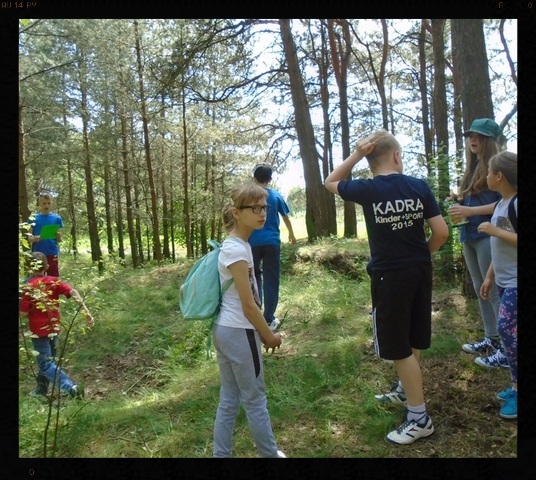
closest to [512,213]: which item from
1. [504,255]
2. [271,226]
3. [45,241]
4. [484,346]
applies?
[504,255]

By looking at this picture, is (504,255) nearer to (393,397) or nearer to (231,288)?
(393,397)

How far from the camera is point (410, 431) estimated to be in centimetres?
210

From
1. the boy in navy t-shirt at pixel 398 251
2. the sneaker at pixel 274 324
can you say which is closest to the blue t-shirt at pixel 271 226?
the sneaker at pixel 274 324

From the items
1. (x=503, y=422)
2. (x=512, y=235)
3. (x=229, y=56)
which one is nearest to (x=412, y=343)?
(x=503, y=422)

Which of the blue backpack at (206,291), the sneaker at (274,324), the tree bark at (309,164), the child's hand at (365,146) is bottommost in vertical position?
the sneaker at (274,324)

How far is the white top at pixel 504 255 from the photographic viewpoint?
2094 millimetres

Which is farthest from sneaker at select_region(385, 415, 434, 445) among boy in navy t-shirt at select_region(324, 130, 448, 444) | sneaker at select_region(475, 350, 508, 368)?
sneaker at select_region(475, 350, 508, 368)

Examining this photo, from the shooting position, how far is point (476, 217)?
272 centimetres

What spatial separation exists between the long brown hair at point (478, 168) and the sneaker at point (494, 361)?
3.57 ft

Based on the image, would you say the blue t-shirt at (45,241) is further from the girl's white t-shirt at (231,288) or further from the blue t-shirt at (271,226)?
the girl's white t-shirt at (231,288)

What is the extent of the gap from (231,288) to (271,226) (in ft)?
5.44

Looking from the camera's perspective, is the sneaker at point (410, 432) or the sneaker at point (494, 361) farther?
the sneaker at point (494, 361)

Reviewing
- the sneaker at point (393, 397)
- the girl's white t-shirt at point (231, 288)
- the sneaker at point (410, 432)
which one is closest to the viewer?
the girl's white t-shirt at point (231, 288)
